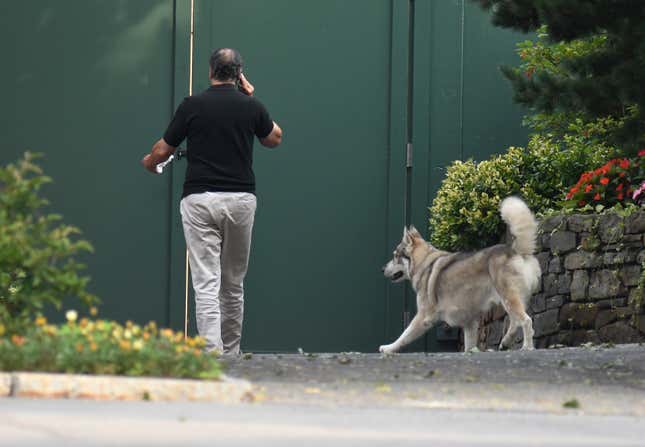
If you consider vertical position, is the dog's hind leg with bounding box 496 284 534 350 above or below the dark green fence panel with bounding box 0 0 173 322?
below

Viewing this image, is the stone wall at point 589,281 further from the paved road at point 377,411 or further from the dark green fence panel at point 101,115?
the dark green fence panel at point 101,115

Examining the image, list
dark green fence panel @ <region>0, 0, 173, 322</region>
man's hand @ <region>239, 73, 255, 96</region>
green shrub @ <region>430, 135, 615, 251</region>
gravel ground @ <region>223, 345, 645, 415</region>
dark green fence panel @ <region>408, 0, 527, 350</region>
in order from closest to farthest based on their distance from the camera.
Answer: gravel ground @ <region>223, 345, 645, 415</region> → man's hand @ <region>239, 73, 255, 96</region> → green shrub @ <region>430, 135, 615, 251</region> → dark green fence panel @ <region>0, 0, 173, 322</region> → dark green fence panel @ <region>408, 0, 527, 350</region>

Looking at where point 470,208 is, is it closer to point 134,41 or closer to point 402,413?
point 134,41

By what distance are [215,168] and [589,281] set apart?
146 inches

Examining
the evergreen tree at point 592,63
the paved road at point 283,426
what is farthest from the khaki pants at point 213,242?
the paved road at point 283,426

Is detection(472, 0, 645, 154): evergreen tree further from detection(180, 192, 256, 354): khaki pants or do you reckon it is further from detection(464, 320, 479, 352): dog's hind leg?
detection(464, 320, 479, 352): dog's hind leg

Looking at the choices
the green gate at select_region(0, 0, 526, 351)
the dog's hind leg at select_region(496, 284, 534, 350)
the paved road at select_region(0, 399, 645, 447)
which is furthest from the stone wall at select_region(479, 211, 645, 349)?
the paved road at select_region(0, 399, 645, 447)

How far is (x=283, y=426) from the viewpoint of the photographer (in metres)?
5.73

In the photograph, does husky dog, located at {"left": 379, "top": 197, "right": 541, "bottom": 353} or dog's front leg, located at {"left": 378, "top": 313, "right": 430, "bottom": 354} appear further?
dog's front leg, located at {"left": 378, "top": 313, "right": 430, "bottom": 354}

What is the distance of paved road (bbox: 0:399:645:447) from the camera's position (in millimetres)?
5414

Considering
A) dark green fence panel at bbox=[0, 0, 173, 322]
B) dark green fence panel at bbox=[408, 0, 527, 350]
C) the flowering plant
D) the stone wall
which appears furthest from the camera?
dark green fence panel at bbox=[408, 0, 527, 350]

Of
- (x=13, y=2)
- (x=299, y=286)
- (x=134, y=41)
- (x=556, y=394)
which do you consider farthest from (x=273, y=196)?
(x=556, y=394)

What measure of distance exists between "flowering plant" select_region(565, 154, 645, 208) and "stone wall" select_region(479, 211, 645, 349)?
365 millimetres

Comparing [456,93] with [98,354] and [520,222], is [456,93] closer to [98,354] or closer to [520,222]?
[520,222]
